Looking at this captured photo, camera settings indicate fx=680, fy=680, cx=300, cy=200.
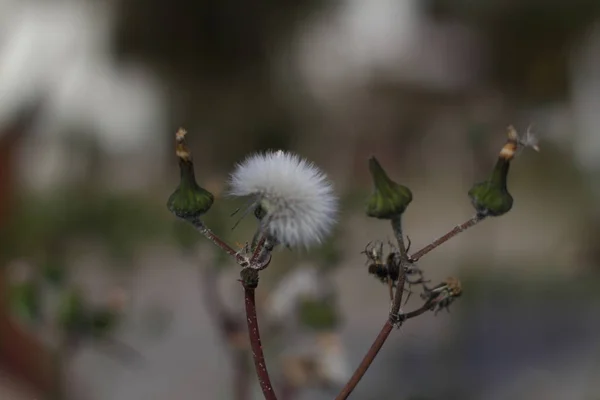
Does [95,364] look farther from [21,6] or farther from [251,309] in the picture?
[251,309]

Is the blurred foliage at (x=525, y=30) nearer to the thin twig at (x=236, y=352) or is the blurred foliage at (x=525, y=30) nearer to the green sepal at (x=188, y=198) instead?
the thin twig at (x=236, y=352)

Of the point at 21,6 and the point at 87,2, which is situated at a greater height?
the point at 87,2

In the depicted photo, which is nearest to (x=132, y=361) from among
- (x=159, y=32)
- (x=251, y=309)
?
(x=251, y=309)

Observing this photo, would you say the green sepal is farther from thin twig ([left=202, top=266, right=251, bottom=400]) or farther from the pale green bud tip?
thin twig ([left=202, top=266, right=251, bottom=400])

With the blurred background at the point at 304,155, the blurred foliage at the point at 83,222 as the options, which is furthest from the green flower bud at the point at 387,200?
the blurred foliage at the point at 83,222

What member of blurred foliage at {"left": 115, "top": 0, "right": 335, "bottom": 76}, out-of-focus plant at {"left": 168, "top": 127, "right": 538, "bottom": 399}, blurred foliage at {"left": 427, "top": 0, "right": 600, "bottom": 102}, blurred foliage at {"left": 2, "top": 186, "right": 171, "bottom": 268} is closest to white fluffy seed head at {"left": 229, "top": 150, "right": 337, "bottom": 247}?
out-of-focus plant at {"left": 168, "top": 127, "right": 538, "bottom": 399}

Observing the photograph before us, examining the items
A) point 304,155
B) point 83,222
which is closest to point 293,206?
point 304,155
